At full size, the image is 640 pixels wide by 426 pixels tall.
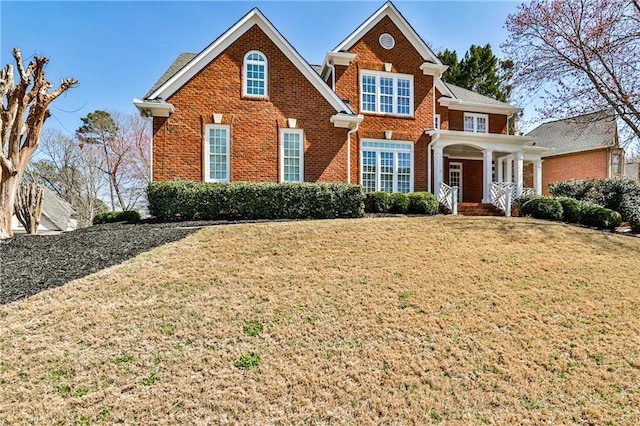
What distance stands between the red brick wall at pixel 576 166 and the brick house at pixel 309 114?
11.2m

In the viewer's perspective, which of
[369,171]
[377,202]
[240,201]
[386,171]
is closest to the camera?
[240,201]

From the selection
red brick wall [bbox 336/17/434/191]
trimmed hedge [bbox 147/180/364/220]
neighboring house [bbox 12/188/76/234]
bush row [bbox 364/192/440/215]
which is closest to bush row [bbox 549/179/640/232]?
red brick wall [bbox 336/17/434/191]

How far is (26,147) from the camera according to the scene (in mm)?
10633

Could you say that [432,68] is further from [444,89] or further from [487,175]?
[487,175]

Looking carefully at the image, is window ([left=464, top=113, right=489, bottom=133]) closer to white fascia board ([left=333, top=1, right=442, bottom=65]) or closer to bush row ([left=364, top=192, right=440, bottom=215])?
white fascia board ([left=333, top=1, right=442, bottom=65])

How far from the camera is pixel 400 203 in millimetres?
14484

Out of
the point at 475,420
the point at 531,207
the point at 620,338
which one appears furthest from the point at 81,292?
the point at 531,207

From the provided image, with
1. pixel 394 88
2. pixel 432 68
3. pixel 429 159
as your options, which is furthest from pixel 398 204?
pixel 432 68

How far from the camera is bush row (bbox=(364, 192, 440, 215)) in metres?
14.4

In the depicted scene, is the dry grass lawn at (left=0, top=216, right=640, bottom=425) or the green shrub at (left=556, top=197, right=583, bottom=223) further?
the green shrub at (left=556, top=197, right=583, bottom=223)

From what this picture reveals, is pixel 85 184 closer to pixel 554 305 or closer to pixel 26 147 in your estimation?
pixel 26 147

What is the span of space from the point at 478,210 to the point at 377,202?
A: 516cm

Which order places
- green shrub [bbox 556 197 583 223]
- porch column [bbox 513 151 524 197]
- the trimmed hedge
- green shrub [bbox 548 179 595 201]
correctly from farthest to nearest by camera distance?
porch column [bbox 513 151 524 197], green shrub [bbox 548 179 595 201], green shrub [bbox 556 197 583 223], the trimmed hedge

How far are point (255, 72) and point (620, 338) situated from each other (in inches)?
536
